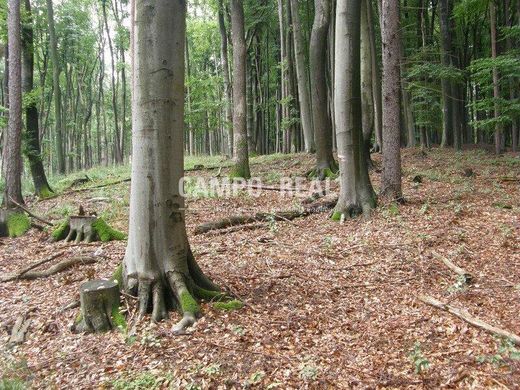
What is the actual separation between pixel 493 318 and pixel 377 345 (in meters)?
1.38

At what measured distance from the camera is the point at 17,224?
9359mm

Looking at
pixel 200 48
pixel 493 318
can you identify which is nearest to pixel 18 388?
pixel 493 318

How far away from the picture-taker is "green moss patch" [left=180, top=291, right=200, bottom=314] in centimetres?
445

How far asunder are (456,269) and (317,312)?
83.5 inches

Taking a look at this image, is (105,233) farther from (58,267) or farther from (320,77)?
(320,77)

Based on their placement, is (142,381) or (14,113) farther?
(14,113)

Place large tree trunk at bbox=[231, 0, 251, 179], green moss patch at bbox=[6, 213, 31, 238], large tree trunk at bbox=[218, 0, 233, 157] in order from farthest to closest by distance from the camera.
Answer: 1. large tree trunk at bbox=[218, 0, 233, 157]
2. large tree trunk at bbox=[231, 0, 251, 179]
3. green moss patch at bbox=[6, 213, 31, 238]

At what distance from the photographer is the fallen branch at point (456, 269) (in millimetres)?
5289

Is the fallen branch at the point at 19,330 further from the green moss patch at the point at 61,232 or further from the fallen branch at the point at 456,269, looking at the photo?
the fallen branch at the point at 456,269

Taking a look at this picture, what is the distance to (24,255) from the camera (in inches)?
297

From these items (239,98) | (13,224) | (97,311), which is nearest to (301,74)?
(239,98)

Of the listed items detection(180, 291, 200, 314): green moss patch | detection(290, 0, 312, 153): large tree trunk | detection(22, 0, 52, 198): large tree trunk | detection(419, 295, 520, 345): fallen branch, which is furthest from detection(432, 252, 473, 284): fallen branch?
detection(22, 0, 52, 198): large tree trunk

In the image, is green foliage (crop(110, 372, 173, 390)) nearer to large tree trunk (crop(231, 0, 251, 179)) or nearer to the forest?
the forest

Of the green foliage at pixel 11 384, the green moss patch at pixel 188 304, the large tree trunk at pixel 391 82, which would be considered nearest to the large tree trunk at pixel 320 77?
the large tree trunk at pixel 391 82
